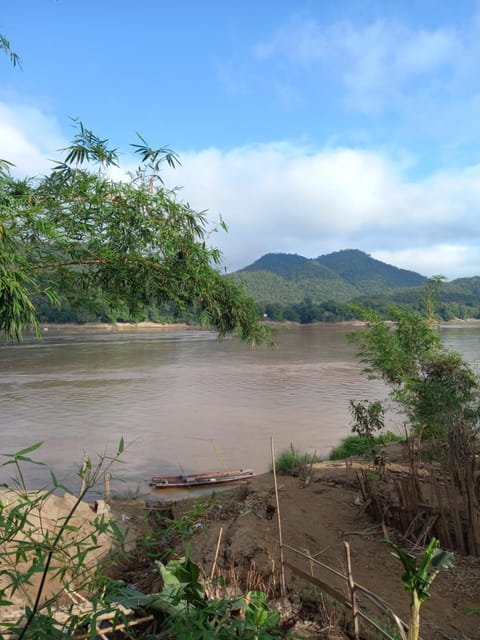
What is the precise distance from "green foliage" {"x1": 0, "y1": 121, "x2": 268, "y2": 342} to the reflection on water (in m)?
7.93

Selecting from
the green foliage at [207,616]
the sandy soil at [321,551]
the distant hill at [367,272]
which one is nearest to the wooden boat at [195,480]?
the sandy soil at [321,551]

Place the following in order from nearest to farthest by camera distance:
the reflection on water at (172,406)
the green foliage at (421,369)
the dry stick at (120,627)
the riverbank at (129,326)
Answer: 1. the dry stick at (120,627)
2. the green foliage at (421,369)
3. the reflection on water at (172,406)
4. the riverbank at (129,326)

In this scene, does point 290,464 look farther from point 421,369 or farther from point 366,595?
point 366,595

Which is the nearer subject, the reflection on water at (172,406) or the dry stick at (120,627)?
the dry stick at (120,627)

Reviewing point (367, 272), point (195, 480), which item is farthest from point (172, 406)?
point (367, 272)

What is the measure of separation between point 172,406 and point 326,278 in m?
126

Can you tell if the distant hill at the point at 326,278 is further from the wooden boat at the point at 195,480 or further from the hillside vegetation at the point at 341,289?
the wooden boat at the point at 195,480

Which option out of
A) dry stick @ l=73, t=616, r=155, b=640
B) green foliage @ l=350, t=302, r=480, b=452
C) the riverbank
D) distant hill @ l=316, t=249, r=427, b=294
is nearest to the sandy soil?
dry stick @ l=73, t=616, r=155, b=640

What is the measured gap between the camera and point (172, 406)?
19.4m

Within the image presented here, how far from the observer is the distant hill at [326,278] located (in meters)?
110

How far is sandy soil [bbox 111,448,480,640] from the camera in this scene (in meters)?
3.42

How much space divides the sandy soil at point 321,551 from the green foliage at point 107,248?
1806 millimetres

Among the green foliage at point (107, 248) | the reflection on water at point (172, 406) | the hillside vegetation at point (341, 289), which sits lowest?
the reflection on water at point (172, 406)

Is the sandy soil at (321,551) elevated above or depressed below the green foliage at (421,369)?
below
